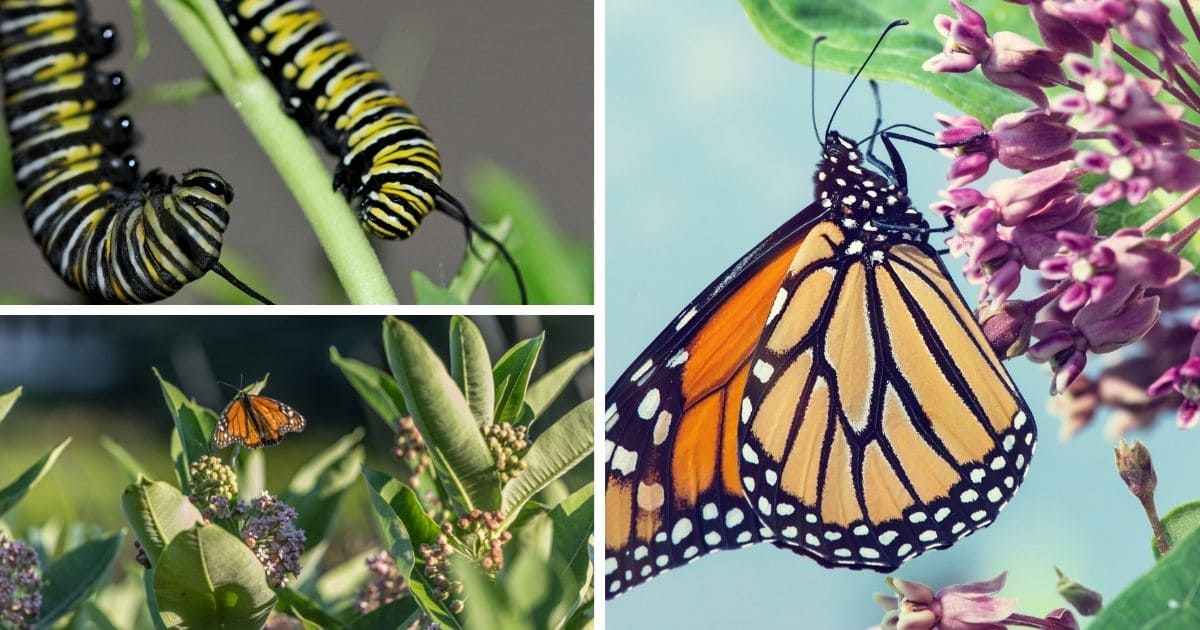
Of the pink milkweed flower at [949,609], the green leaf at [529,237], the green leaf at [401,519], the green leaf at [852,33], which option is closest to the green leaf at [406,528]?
the green leaf at [401,519]

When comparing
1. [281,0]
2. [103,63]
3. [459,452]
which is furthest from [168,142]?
[459,452]

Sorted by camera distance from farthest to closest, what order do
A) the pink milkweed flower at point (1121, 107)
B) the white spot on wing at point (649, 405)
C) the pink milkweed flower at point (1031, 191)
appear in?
1. the white spot on wing at point (649, 405)
2. the pink milkweed flower at point (1031, 191)
3. the pink milkweed flower at point (1121, 107)

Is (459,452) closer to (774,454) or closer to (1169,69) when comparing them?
(774,454)

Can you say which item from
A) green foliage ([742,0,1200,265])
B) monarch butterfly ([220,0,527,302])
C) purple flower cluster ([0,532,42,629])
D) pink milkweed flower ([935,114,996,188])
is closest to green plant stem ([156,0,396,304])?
monarch butterfly ([220,0,527,302])

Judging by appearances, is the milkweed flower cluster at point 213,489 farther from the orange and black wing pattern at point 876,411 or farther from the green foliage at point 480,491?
the orange and black wing pattern at point 876,411

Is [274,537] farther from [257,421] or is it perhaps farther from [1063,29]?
[1063,29]

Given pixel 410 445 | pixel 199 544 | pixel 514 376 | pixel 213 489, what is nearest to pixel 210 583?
→ pixel 199 544
